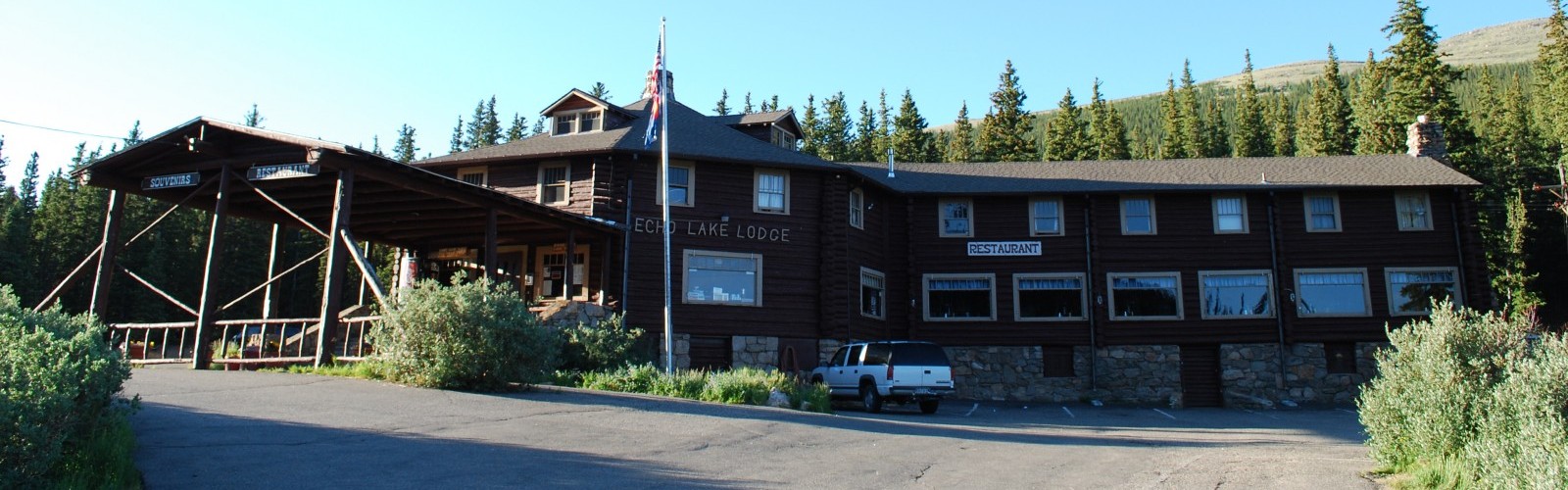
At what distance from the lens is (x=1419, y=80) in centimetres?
5438

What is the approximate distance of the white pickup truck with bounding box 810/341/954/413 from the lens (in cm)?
2227

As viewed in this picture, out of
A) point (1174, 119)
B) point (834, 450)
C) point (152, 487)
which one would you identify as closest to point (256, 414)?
point (152, 487)

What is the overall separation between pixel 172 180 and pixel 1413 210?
108 feet

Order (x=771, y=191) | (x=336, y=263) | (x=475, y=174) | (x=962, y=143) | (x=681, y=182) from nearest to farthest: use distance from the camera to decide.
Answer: (x=336, y=263) → (x=681, y=182) → (x=771, y=191) → (x=475, y=174) → (x=962, y=143)

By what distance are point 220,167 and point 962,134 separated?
68.1m

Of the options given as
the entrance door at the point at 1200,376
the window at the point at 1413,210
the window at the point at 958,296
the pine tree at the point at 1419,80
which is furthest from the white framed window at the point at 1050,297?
the pine tree at the point at 1419,80

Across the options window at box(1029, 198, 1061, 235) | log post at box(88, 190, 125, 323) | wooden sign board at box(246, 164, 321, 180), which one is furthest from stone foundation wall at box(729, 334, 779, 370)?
log post at box(88, 190, 125, 323)

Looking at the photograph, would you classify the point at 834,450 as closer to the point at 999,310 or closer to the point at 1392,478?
the point at 1392,478

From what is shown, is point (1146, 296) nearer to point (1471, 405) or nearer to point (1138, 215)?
point (1138, 215)

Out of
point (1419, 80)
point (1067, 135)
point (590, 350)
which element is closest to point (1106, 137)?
point (1067, 135)

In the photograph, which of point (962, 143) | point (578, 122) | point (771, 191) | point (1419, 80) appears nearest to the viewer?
point (771, 191)

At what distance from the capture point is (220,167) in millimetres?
20484

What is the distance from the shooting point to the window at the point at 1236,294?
31.1m

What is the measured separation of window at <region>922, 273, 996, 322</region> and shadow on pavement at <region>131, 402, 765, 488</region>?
71.2 feet
